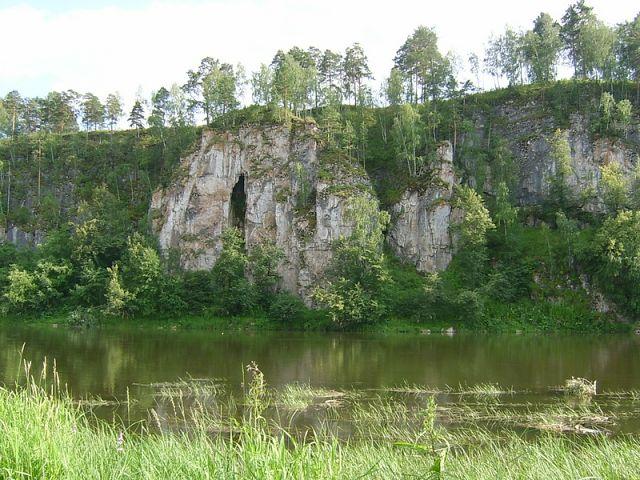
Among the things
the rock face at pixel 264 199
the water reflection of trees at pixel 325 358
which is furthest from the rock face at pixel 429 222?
the water reflection of trees at pixel 325 358

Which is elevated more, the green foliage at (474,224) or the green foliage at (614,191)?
the green foliage at (614,191)

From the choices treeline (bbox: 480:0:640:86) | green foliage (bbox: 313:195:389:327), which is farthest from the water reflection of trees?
treeline (bbox: 480:0:640:86)

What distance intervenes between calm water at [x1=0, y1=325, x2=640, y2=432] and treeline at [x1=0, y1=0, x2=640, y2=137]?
46.1 metres

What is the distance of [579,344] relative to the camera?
4484 centimetres

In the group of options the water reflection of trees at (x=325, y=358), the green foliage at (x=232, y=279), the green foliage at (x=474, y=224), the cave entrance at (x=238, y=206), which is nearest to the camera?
the water reflection of trees at (x=325, y=358)

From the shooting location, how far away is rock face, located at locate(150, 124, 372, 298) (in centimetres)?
7012

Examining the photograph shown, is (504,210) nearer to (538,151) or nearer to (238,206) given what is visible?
(538,151)

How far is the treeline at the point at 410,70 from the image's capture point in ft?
265

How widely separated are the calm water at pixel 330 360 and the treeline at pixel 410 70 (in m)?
46.1

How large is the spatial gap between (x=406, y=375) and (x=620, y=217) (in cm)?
4114

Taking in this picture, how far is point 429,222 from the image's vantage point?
234 feet

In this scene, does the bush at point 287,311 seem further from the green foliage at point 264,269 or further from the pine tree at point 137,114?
the pine tree at point 137,114

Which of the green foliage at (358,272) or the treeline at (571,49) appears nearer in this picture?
the green foliage at (358,272)

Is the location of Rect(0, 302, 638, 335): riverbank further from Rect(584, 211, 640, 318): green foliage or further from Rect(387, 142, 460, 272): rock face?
Rect(387, 142, 460, 272): rock face
